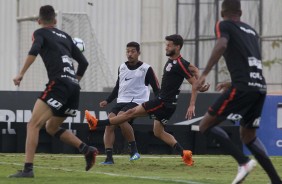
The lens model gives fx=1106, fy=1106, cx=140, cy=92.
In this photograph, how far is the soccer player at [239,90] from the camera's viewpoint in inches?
472

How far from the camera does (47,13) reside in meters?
13.8

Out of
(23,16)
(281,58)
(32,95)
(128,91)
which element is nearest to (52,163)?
(128,91)

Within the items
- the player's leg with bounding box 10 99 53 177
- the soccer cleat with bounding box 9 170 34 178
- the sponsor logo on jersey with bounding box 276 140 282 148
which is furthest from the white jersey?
the sponsor logo on jersey with bounding box 276 140 282 148

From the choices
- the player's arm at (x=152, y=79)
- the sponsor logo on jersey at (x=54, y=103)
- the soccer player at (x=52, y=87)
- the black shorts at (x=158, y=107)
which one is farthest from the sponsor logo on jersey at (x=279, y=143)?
the sponsor logo on jersey at (x=54, y=103)

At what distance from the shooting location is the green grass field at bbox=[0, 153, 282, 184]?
1346 cm

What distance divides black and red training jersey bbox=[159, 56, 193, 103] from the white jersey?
107 centimetres

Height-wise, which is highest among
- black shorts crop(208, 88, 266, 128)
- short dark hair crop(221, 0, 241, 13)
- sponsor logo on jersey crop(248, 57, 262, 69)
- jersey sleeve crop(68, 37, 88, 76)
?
short dark hair crop(221, 0, 241, 13)

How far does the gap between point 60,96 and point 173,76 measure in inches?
142

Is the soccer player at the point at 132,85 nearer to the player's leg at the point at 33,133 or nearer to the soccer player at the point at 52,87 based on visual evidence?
the soccer player at the point at 52,87

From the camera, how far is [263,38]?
983 inches

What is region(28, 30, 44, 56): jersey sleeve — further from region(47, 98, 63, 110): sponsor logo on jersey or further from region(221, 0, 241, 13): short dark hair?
region(221, 0, 241, 13): short dark hair

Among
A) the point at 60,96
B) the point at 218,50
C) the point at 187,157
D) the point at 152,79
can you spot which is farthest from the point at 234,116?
the point at 152,79

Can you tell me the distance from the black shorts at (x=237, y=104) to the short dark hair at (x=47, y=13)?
9.18ft

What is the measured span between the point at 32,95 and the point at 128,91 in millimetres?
4409
